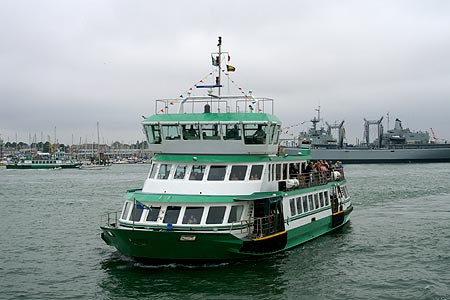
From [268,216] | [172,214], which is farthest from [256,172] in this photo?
[172,214]

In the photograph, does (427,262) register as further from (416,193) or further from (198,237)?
(416,193)

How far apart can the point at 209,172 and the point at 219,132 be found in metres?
1.77

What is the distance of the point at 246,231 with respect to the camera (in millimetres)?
21828

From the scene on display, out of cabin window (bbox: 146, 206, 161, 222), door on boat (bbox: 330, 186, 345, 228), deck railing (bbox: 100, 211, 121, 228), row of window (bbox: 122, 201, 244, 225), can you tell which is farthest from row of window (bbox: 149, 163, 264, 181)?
door on boat (bbox: 330, 186, 345, 228)

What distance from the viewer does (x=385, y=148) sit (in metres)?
168

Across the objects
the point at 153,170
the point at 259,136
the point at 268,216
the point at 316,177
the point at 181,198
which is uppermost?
the point at 259,136

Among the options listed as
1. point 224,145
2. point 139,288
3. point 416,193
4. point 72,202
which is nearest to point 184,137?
point 224,145

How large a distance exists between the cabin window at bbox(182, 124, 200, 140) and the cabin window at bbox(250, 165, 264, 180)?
2.74 metres

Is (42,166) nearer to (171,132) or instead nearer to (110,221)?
(110,221)

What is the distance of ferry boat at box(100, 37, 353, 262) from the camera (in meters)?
20.6

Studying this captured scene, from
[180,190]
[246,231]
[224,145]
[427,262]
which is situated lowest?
[427,262]

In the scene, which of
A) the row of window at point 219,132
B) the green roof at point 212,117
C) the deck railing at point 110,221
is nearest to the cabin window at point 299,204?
the row of window at point 219,132

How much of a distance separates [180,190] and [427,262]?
11.1 meters

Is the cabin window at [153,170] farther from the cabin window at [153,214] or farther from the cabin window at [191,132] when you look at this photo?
→ the cabin window at [153,214]
